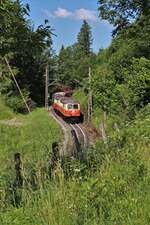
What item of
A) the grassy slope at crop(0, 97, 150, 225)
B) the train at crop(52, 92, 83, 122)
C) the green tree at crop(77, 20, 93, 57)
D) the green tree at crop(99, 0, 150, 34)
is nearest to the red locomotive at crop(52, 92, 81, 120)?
the train at crop(52, 92, 83, 122)

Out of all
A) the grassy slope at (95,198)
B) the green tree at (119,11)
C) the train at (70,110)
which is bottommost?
the train at (70,110)

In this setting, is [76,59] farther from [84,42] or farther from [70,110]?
[70,110]

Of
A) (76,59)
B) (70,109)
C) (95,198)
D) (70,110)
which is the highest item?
(76,59)

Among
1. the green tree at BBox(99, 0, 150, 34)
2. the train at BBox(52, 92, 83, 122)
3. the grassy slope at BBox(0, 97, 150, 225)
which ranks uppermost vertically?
the green tree at BBox(99, 0, 150, 34)

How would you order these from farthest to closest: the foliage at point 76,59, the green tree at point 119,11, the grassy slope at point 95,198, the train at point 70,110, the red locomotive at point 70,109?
1. the foliage at point 76,59
2. the train at point 70,110
3. the red locomotive at point 70,109
4. the green tree at point 119,11
5. the grassy slope at point 95,198

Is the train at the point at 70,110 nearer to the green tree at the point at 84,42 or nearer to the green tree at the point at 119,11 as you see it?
the green tree at the point at 119,11

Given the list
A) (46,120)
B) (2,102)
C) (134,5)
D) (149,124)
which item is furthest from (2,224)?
(2,102)

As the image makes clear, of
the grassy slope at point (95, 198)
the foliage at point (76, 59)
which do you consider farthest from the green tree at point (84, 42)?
the grassy slope at point (95, 198)

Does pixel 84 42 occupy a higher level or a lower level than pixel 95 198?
higher

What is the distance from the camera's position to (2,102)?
7812 cm

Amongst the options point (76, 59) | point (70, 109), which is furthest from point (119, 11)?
point (76, 59)

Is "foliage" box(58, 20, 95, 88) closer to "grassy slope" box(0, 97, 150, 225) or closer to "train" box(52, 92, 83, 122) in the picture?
"train" box(52, 92, 83, 122)

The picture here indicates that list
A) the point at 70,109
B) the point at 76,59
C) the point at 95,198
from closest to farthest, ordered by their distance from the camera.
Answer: the point at 95,198 < the point at 70,109 < the point at 76,59

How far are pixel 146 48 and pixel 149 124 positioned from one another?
32.9 m
